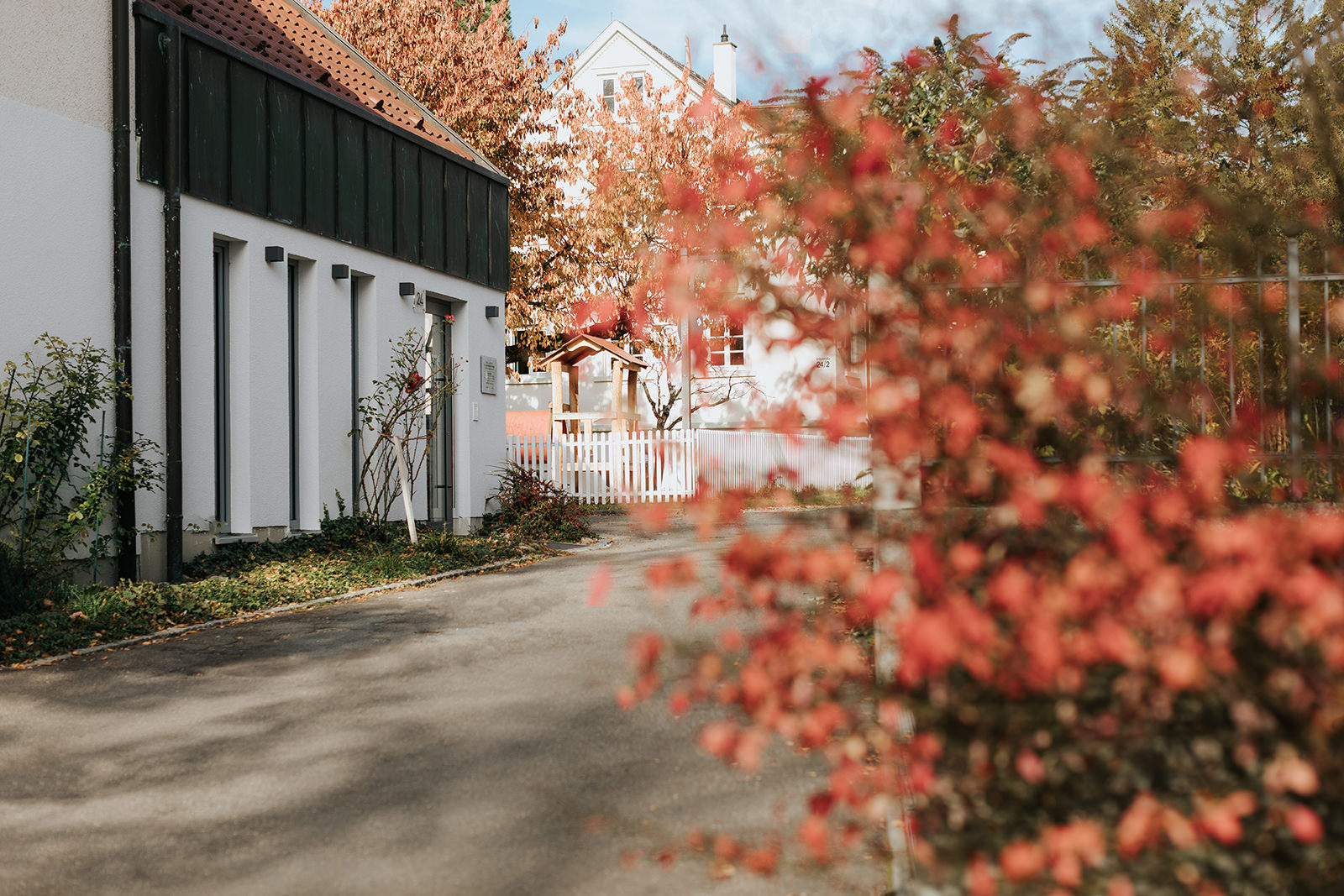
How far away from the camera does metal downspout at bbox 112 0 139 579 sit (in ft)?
31.3

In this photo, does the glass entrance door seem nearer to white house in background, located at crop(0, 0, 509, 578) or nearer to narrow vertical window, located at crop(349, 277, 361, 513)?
white house in background, located at crop(0, 0, 509, 578)

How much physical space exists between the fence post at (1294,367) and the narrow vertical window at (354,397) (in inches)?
389

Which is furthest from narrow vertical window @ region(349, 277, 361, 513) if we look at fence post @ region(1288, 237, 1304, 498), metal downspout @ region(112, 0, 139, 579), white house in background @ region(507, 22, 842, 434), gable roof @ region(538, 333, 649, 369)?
white house in background @ region(507, 22, 842, 434)

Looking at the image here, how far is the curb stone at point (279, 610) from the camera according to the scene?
285 inches

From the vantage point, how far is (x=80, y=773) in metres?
5.07

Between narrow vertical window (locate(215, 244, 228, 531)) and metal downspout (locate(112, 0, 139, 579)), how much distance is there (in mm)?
1568

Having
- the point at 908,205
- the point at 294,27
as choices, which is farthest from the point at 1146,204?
the point at 294,27

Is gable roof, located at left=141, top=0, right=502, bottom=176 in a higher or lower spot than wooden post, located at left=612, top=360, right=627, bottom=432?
higher

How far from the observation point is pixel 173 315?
10.2 metres

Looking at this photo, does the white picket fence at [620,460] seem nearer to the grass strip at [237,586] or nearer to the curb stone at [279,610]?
the curb stone at [279,610]

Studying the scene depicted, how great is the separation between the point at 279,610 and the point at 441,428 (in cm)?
651

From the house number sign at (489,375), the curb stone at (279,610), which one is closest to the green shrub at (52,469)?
the curb stone at (279,610)

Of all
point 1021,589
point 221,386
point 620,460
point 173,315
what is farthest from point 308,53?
point 1021,589

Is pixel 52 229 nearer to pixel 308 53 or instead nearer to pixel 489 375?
pixel 308 53
